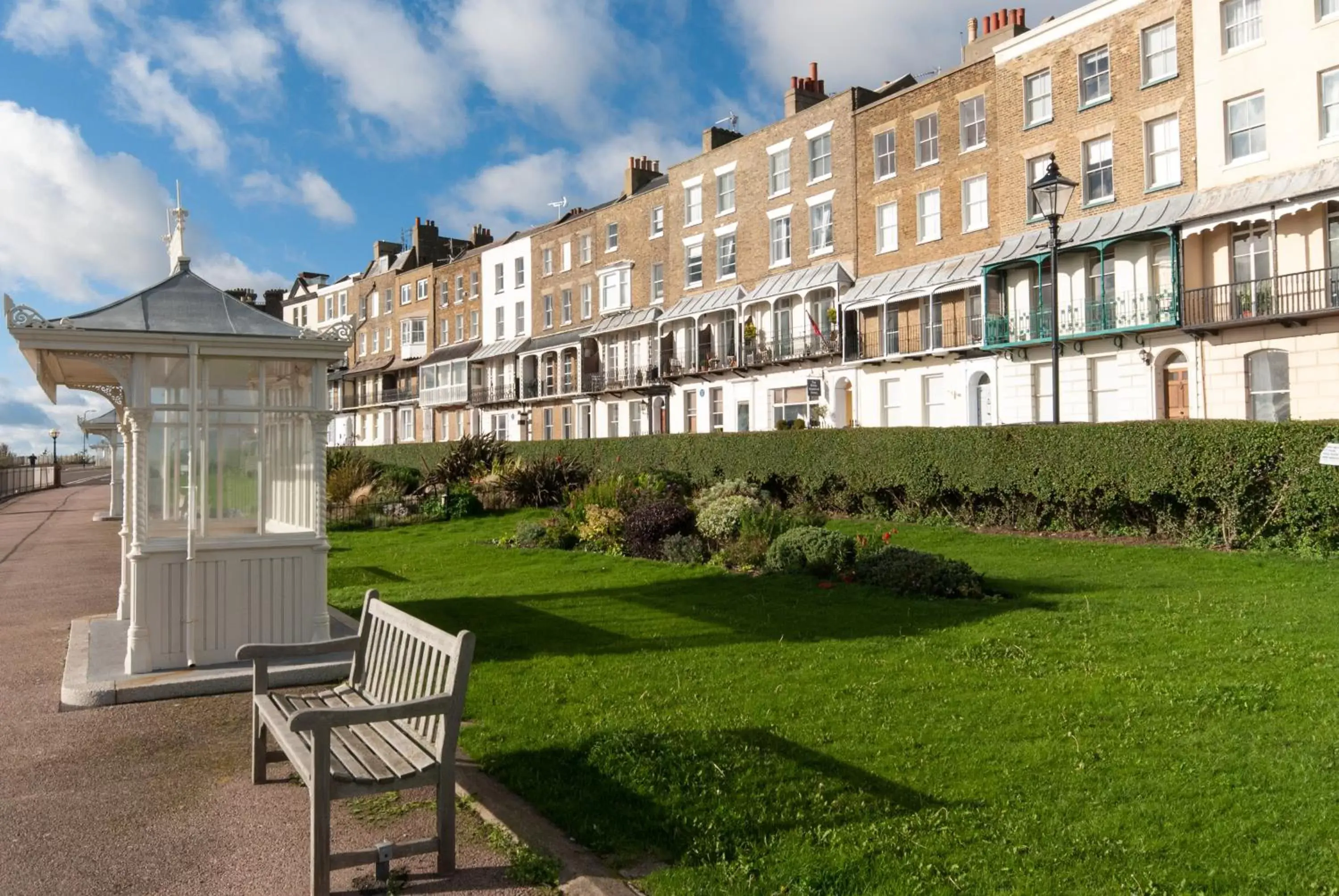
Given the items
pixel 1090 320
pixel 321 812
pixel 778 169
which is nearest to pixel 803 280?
pixel 778 169

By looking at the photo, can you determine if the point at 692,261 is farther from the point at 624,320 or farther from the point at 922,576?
the point at 922,576

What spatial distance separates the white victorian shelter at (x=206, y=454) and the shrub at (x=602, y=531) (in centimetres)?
782

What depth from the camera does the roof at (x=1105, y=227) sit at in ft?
82.6

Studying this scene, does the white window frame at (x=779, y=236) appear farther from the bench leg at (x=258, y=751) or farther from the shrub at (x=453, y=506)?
the bench leg at (x=258, y=751)

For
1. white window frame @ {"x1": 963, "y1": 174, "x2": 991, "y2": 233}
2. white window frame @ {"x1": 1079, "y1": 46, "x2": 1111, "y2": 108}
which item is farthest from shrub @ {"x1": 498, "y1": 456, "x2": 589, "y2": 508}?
white window frame @ {"x1": 1079, "y1": 46, "x2": 1111, "y2": 108}

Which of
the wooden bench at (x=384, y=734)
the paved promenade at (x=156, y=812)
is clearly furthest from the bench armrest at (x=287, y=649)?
the paved promenade at (x=156, y=812)

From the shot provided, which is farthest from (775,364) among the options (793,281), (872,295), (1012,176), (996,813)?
(996,813)

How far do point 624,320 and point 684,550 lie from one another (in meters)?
31.6

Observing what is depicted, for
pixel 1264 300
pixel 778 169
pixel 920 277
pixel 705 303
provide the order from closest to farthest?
pixel 1264 300, pixel 920 277, pixel 778 169, pixel 705 303

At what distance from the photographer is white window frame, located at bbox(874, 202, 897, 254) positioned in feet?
111

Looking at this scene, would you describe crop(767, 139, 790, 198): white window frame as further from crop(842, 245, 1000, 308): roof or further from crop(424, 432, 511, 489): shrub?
crop(424, 432, 511, 489): shrub

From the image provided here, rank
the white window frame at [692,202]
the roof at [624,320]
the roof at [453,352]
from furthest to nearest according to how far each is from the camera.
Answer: the roof at [453,352]
the roof at [624,320]
the white window frame at [692,202]

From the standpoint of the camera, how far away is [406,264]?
67.3 metres

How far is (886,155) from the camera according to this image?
34344 millimetres
